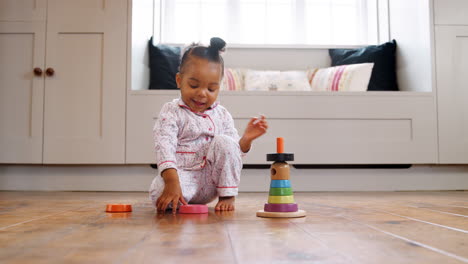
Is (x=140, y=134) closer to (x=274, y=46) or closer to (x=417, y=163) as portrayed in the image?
(x=274, y=46)

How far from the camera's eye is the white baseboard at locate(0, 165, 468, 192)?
245 centimetres

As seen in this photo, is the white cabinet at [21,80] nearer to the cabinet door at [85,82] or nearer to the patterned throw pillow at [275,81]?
the cabinet door at [85,82]

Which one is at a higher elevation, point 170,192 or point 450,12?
point 450,12

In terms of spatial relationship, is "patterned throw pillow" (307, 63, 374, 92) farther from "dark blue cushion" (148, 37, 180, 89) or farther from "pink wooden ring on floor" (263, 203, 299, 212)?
"pink wooden ring on floor" (263, 203, 299, 212)

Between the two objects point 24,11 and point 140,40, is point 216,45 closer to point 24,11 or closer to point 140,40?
point 140,40

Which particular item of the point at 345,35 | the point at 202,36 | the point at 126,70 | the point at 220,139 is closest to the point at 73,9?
the point at 126,70

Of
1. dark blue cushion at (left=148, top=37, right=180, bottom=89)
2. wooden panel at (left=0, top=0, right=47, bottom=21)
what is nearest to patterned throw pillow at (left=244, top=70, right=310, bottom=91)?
dark blue cushion at (left=148, top=37, right=180, bottom=89)

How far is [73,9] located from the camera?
8.23 feet

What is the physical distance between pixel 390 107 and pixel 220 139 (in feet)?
4.97

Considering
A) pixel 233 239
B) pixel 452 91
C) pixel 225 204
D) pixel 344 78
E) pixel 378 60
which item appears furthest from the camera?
pixel 378 60

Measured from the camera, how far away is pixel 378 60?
291 cm

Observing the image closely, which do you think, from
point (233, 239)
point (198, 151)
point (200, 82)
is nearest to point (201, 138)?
point (198, 151)

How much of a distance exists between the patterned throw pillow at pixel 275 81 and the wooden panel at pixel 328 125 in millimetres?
249

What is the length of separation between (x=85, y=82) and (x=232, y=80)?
2.88 feet
